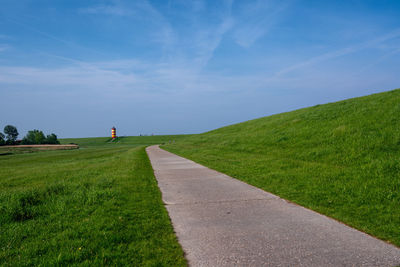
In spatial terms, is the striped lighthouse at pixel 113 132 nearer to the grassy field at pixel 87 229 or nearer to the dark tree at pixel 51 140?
the dark tree at pixel 51 140

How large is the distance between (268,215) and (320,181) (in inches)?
142

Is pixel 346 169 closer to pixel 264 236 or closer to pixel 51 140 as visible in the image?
pixel 264 236

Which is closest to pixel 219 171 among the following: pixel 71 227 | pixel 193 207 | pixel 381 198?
pixel 193 207

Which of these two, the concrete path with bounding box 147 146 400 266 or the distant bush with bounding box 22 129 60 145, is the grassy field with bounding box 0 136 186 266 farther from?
the distant bush with bounding box 22 129 60 145

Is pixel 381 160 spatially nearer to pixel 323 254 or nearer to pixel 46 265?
pixel 323 254

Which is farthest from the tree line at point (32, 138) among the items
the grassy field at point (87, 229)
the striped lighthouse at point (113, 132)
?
the grassy field at point (87, 229)

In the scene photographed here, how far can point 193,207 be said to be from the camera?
6.28 m

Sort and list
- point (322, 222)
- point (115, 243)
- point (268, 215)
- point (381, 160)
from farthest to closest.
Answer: point (381, 160), point (268, 215), point (322, 222), point (115, 243)

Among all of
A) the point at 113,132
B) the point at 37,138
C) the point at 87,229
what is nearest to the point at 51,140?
the point at 37,138

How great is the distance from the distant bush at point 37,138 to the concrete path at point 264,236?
404 feet

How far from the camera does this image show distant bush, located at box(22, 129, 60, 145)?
108675mm

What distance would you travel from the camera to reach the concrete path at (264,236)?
139 inches

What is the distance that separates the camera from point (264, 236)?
14.3ft

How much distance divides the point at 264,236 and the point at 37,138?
4980 inches
